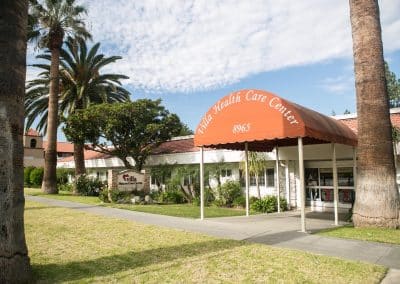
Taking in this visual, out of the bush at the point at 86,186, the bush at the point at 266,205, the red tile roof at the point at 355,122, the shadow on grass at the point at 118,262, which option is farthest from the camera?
the bush at the point at 86,186

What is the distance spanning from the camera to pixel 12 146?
566 centimetres

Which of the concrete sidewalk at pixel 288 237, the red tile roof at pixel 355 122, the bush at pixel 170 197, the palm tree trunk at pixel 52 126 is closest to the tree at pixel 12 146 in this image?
the concrete sidewalk at pixel 288 237

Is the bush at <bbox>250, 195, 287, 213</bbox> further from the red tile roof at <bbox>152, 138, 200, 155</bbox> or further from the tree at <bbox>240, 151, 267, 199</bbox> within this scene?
the red tile roof at <bbox>152, 138, 200, 155</bbox>

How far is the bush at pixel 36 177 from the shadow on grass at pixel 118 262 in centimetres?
3374

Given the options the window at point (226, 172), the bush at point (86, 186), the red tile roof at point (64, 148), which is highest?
the red tile roof at point (64, 148)

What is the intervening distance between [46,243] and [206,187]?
1406 cm

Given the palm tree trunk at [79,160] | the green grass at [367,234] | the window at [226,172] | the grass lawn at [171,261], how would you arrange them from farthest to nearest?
the palm tree trunk at [79,160] → the window at [226,172] → the green grass at [367,234] → the grass lawn at [171,261]

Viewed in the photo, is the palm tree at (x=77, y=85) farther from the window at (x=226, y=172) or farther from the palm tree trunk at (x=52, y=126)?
the window at (x=226, y=172)

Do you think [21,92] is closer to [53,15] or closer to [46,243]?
[46,243]

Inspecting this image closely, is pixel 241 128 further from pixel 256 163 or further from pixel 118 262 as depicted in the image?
pixel 256 163

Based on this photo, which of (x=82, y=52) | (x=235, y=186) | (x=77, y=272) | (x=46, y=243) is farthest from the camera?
(x=82, y=52)

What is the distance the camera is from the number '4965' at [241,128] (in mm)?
12164

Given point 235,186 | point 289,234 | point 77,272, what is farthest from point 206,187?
point 77,272

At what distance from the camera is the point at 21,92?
600cm
